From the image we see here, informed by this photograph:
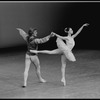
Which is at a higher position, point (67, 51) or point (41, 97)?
point (67, 51)

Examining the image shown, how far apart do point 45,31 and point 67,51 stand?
9131 mm

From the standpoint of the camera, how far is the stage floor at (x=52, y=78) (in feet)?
30.8

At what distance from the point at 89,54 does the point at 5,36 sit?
15.6 ft

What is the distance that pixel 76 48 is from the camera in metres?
16.8

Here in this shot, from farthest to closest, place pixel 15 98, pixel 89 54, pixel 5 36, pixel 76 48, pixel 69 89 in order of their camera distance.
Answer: pixel 5 36 < pixel 76 48 < pixel 89 54 < pixel 69 89 < pixel 15 98

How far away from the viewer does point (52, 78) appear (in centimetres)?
1112

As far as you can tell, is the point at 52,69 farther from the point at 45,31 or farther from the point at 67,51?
the point at 45,31

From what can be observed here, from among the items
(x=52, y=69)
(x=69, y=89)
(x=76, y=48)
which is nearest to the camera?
(x=69, y=89)

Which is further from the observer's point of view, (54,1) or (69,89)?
(54,1)

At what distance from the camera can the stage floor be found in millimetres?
9398

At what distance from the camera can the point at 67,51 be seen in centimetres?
995

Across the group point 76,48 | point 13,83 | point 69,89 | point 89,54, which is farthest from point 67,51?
point 76,48

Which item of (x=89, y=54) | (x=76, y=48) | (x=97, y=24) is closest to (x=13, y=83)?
(x=89, y=54)

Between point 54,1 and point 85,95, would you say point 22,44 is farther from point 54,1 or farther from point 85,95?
point 85,95
